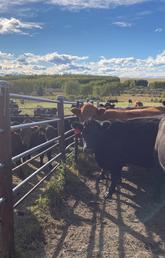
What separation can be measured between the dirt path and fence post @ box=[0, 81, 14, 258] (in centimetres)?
57

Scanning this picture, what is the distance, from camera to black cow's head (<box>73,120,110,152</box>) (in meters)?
7.43

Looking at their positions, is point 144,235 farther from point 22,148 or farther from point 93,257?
point 22,148

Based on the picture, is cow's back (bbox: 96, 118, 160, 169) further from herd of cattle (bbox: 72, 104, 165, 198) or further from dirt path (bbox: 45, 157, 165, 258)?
dirt path (bbox: 45, 157, 165, 258)

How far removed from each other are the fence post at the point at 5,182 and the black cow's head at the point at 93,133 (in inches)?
142

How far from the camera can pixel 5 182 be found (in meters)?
3.89

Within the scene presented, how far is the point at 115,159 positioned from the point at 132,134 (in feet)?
1.90

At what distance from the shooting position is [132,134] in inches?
285

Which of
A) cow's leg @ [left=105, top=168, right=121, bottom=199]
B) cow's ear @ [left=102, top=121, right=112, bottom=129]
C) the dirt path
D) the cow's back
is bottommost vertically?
the dirt path

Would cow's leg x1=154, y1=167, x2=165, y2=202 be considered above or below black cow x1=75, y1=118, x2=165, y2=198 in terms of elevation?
below

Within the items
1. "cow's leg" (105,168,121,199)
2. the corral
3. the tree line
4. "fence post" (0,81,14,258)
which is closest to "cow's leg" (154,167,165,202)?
the corral

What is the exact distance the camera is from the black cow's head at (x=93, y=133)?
743 cm

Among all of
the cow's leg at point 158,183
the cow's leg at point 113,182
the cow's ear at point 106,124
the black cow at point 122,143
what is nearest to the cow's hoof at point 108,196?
the cow's leg at point 113,182

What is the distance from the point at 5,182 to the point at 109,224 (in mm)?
2023

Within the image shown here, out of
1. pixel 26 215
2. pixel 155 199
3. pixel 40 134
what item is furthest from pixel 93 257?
pixel 40 134
